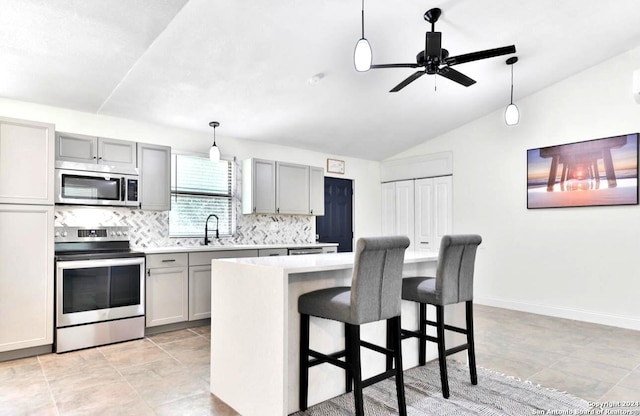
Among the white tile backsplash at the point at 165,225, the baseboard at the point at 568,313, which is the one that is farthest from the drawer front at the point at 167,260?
the baseboard at the point at 568,313

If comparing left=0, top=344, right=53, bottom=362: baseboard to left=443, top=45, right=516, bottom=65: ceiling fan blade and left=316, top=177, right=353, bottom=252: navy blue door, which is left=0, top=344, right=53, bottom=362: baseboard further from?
left=443, top=45, right=516, bottom=65: ceiling fan blade

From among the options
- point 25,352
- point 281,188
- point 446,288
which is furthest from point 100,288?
point 446,288

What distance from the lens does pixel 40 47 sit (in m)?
2.96

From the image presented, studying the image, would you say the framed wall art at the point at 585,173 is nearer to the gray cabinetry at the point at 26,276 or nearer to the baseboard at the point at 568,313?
the baseboard at the point at 568,313

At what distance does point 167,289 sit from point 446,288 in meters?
2.94

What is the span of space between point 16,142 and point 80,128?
0.89 metres

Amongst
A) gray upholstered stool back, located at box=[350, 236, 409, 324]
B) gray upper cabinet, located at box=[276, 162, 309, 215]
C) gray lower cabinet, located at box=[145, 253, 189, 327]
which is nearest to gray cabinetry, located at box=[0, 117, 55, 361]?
gray lower cabinet, located at box=[145, 253, 189, 327]

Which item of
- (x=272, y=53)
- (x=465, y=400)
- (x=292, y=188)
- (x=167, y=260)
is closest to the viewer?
(x=465, y=400)

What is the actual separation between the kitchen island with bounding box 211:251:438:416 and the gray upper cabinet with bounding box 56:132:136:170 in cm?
223

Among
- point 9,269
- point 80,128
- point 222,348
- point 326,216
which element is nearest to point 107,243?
point 9,269

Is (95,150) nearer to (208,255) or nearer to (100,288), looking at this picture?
(100,288)

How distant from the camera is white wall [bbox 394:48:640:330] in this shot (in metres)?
4.44

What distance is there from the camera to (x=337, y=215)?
6.64 meters

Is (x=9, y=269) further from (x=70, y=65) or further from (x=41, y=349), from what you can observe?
(x=70, y=65)
